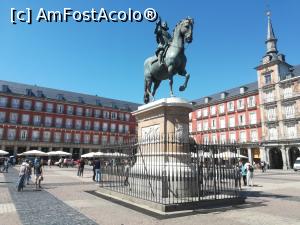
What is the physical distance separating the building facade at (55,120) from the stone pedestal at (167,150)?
36.6m

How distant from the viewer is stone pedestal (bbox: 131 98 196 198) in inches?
330

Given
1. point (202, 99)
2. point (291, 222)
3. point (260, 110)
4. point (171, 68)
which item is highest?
point (202, 99)

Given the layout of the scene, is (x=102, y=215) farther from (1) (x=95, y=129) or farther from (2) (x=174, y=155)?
(1) (x=95, y=129)

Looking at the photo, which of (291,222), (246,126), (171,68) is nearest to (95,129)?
(246,126)

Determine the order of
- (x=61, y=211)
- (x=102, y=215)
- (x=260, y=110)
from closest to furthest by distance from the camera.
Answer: (x=102, y=215)
(x=61, y=211)
(x=260, y=110)

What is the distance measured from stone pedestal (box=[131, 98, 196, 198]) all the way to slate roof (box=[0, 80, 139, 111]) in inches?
1947

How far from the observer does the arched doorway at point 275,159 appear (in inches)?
1700

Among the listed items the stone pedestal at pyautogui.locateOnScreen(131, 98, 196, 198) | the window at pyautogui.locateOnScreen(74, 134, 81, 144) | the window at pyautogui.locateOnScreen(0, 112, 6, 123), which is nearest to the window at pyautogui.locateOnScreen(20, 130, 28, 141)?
the window at pyautogui.locateOnScreen(0, 112, 6, 123)

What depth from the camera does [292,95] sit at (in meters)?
40.2

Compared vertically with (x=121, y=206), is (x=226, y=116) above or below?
above

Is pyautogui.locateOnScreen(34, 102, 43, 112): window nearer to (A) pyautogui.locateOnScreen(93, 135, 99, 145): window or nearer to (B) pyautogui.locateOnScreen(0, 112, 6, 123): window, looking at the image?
(B) pyautogui.locateOnScreen(0, 112, 6, 123): window

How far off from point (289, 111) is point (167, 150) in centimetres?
3767

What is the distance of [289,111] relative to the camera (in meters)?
40.8

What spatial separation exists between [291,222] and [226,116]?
46591 mm
